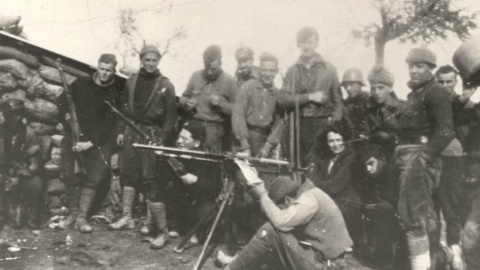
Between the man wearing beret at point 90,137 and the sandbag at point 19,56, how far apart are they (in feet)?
2.01

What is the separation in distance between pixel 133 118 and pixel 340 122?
8.48 ft

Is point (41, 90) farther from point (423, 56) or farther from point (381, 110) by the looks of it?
point (423, 56)

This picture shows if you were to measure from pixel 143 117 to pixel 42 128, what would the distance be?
4.82 feet

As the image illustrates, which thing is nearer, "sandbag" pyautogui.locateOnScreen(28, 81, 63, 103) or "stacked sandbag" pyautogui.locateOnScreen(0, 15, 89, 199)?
"stacked sandbag" pyautogui.locateOnScreen(0, 15, 89, 199)

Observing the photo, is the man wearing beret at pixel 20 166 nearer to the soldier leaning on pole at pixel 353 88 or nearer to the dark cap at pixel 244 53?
the dark cap at pixel 244 53

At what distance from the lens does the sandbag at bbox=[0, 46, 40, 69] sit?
6094 mm

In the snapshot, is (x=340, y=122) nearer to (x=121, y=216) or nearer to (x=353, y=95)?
(x=353, y=95)

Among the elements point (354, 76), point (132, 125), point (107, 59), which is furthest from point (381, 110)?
point (107, 59)

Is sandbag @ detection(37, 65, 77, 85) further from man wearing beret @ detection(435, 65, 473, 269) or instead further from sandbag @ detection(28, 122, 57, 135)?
man wearing beret @ detection(435, 65, 473, 269)

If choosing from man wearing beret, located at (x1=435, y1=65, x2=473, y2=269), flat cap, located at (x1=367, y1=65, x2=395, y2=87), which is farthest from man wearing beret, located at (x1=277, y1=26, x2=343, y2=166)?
man wearing beret, located at (x1=435, y1=65, x2=473, y2=269)

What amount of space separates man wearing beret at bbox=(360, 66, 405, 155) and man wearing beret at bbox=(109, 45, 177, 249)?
7.92 ft

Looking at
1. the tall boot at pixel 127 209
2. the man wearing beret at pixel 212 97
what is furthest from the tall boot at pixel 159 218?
the man wearing beret at pixel 212 97

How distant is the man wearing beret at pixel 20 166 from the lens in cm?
581

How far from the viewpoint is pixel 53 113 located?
6.26 meters
